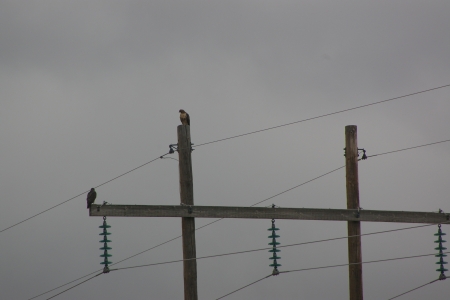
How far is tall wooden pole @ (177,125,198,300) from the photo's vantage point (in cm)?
1404

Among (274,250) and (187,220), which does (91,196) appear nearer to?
(187,220)

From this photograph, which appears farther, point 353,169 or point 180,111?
point 180,111

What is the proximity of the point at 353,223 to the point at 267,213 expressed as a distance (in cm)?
169

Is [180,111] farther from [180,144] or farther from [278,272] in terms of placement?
[278,272]

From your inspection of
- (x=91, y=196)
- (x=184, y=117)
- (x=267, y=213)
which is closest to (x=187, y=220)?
(x=267, y=213)

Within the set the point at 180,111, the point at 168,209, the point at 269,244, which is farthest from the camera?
the point at 180,111

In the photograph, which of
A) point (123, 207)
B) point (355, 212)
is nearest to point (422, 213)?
point (355, 212)

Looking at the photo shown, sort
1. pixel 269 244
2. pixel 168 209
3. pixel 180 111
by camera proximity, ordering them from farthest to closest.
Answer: pixel 180 111, pixel 269 244, pixel 168 209

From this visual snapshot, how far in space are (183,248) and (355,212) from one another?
3.39 meters

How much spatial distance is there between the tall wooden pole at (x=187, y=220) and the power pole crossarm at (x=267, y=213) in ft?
0.73

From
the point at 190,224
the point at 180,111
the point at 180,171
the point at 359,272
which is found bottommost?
the point at 359,272

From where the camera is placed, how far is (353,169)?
14.9 metres

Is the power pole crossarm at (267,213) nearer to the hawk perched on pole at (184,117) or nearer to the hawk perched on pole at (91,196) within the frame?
the hawk perched on pole at (91,196)

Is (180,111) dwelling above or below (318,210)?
above
